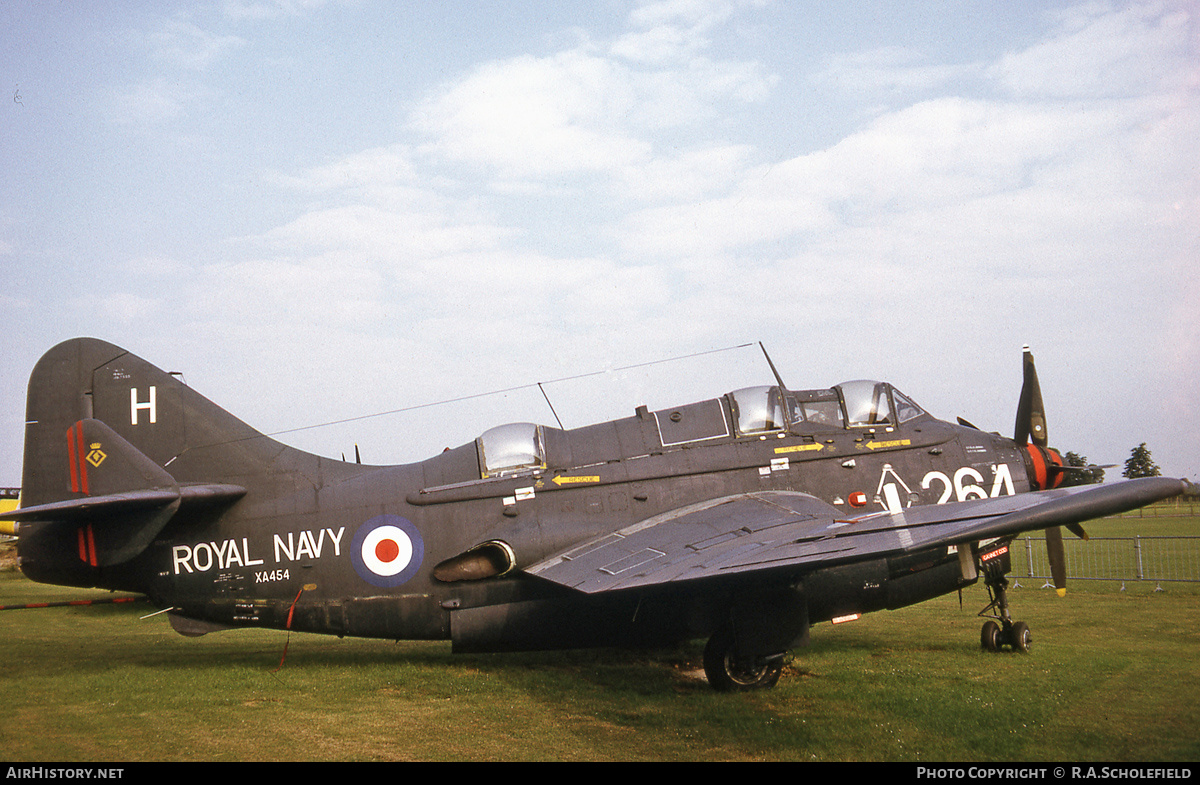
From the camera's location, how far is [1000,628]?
36.5ft

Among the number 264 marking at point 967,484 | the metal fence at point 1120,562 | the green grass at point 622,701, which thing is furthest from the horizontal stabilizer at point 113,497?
the metal fence at point 1120,562

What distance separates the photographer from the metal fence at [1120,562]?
1869cm

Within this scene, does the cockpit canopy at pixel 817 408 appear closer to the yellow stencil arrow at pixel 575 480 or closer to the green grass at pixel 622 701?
the yellow stencil arrow at pixel 575 480

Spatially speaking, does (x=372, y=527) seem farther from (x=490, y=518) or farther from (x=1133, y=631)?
(x=1133, y=631)

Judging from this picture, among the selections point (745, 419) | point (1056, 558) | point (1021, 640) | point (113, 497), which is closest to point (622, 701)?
point (745, 419)

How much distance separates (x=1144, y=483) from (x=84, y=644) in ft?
51.7

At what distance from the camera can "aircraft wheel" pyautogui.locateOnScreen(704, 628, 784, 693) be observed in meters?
9.15

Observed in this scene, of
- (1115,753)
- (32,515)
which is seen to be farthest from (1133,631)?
(32,515)

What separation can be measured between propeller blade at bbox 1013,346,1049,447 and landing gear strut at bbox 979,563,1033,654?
201cm

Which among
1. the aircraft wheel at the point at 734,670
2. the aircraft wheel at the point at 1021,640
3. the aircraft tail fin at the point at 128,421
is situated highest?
the aircraft tail fin at the point at 128,421

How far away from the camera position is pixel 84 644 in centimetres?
1391

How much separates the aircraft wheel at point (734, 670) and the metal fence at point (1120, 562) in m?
12.5

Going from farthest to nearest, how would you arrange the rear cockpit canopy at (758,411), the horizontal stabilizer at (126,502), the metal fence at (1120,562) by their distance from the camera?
the metal fence at (1120,562), the rear cockpit canopy at (758,411), the horizontal stabilizer at (126,502)
